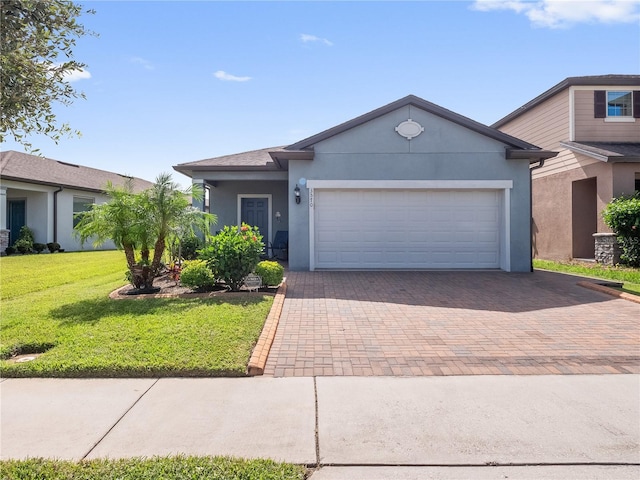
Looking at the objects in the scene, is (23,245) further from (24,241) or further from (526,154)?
(526,154)

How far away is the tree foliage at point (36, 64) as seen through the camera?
12.7 feet

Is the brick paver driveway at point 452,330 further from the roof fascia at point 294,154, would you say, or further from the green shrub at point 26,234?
the green shrub at point 26,234

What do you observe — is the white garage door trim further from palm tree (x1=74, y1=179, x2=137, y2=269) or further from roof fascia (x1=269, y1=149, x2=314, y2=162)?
palm tree (x1=74, y1=179, x2=137, y2=269)

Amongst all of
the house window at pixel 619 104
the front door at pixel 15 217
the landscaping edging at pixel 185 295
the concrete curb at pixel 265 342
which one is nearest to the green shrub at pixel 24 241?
the front door at pixel 15 217

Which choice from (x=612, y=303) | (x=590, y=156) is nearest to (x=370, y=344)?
(x=612, y=303)

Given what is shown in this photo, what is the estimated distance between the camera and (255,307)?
6.90 metres

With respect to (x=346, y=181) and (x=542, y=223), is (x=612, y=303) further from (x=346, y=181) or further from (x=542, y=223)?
(x=542, y=223)

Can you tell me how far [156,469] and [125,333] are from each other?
10.7ft

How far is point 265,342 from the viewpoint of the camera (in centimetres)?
512

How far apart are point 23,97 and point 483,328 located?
21.4 ft

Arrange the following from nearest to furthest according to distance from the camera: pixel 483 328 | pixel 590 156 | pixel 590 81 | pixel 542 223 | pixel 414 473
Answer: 1. pixel 414 473
2. pixel 483 328
3. pixel 590 156
4. pixel 590 81
5. pixel 542 223

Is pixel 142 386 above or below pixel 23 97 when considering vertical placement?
below

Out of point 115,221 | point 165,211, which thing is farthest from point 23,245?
point 165,211

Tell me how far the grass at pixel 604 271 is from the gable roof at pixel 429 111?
161 inches
